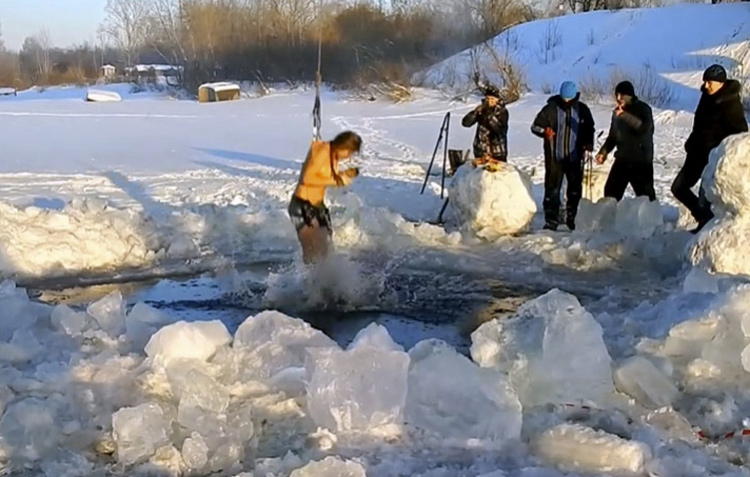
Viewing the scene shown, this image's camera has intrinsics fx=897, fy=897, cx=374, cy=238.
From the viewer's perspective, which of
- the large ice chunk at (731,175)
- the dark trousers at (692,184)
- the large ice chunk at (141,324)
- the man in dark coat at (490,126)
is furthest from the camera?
the man in dark coat at (490,126)

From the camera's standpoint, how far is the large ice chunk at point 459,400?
4.46 meters

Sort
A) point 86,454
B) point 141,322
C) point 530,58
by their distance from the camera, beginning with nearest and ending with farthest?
point 86,454
point 141,322
point 530,58

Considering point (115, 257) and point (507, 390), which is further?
point (115, 257)

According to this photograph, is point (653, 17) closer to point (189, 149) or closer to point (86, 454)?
point (189, 149)

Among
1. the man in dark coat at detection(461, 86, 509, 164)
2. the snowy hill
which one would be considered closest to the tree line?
the snowy hill

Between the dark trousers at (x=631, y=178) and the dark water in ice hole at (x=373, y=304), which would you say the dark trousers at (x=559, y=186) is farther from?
the dark water in ice hole at (x=373, y=304)

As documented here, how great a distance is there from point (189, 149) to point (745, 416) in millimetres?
16281

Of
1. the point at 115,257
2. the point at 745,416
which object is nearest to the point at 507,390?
the point at 745,416

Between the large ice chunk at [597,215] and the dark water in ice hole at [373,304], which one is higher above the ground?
the large ice chunk at [597,215]

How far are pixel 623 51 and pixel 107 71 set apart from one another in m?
38.5

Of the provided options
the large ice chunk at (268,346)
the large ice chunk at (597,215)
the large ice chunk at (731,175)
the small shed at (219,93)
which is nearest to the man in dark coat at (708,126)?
the large ice chunk at (597,215)

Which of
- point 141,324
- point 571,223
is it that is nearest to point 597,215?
point 571,223

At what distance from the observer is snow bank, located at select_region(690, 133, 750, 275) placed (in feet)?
23.5

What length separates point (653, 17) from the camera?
36531 millimetres
